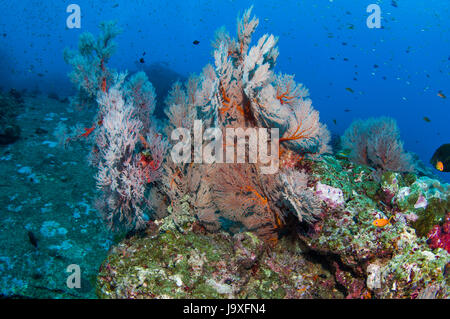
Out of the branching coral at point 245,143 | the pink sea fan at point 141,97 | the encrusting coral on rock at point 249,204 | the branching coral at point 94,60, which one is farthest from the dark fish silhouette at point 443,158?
the branching coral at point 94,60

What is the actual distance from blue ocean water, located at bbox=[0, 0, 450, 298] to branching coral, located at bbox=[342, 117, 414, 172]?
5115 mm

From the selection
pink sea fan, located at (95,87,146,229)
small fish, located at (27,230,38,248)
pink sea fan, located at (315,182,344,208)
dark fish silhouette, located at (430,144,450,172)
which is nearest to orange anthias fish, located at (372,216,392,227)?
pink sea fan, located at (315,182,344,208)

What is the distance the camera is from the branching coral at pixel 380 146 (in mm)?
5629

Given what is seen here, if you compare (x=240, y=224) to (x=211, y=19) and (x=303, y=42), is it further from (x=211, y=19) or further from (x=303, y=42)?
(x=211, y=19)

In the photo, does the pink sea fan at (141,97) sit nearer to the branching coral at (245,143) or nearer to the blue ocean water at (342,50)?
the branching coral at (245,143)

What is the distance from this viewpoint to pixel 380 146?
18.9 feet

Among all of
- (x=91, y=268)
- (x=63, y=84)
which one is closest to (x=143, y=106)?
(x=91, y=268)

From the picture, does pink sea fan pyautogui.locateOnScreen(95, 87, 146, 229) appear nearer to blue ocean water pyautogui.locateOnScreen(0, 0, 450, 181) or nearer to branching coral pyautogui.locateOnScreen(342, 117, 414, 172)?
branching coral pyautogui.locateOnScreen(342, 117, 414, 172)

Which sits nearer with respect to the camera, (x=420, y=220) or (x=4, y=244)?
(x=420, y=220)

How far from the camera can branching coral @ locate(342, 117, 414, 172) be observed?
5.63m

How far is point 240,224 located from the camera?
453 centimetres

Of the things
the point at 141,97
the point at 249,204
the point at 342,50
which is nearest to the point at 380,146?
the point at 249,204

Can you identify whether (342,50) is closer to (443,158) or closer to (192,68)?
(192,68)
